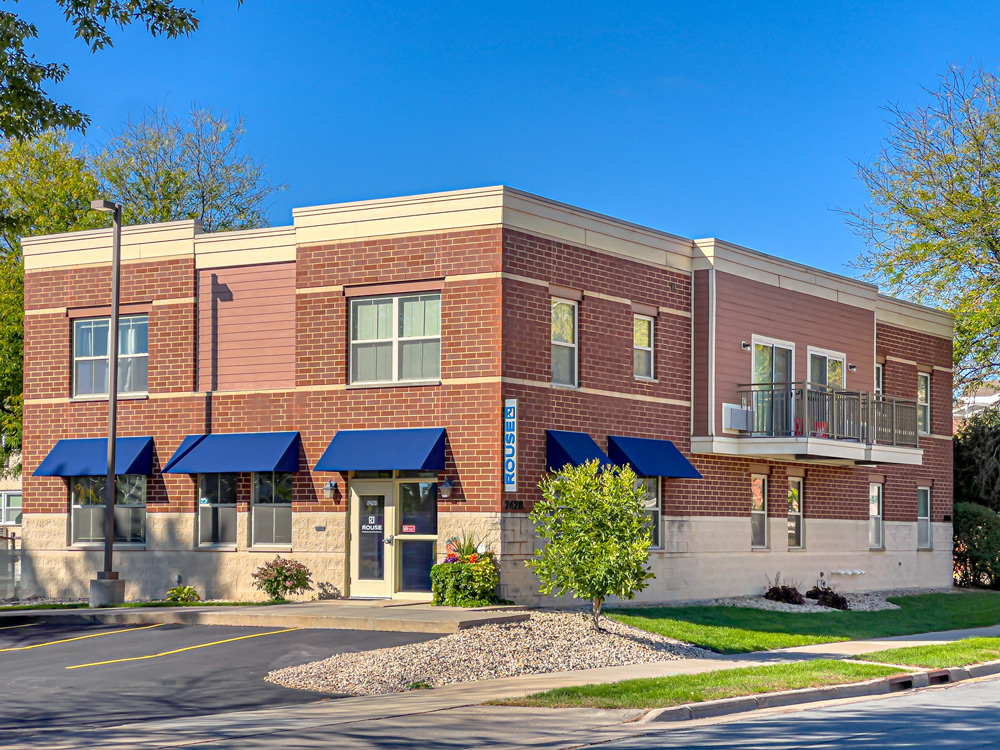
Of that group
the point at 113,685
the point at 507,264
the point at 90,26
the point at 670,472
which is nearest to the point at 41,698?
the point at 113,685

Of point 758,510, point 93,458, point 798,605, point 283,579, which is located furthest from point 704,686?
point 93,458

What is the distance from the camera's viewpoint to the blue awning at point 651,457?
25609 millimetres

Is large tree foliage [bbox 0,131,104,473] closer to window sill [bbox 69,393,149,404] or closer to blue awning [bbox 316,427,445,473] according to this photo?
window sill [bbox 69,393,149,404]

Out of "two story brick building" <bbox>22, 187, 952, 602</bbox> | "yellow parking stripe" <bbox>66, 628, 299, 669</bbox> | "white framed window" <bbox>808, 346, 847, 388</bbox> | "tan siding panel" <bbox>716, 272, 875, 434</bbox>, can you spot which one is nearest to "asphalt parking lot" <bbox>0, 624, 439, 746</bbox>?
"yellow parking stripe" <bbox>66, 628, 299, 669</bbox>

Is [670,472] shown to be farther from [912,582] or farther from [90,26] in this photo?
[90,26]

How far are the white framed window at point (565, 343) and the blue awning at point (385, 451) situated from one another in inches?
108

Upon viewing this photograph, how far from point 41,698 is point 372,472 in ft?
32.8

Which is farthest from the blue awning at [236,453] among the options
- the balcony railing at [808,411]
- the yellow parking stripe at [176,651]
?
the balcony railing at [808,411]

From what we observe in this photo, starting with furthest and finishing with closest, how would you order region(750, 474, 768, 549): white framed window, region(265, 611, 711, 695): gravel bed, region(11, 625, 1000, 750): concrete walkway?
region(750, 474, 768, 549): white framed window, region(265, 611, 711, 695): gravel bed, region(11, 625, 1000, 750): concrete walkway

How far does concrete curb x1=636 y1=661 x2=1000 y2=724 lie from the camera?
46.7 ft

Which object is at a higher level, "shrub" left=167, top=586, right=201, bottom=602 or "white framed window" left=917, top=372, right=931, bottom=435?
"white framed window" left=917, top=372, right=931, bottom=435

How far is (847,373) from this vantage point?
32.3 m

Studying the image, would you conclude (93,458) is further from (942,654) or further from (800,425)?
(942,654)

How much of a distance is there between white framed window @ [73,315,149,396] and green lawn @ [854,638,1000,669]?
16.4m
